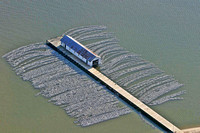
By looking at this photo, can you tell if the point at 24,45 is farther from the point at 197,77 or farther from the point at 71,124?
the point at 197,77

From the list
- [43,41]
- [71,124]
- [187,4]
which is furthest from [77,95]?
[187,4]

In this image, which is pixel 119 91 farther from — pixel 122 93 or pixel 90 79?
pixel 90 79

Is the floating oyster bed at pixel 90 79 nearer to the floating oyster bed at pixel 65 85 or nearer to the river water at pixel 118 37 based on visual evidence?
the floating oyster bed at pixel 65 85

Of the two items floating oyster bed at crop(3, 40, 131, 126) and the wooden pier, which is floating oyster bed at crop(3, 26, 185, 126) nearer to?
floating oyster bed at crop(3, 40, 131, 126)

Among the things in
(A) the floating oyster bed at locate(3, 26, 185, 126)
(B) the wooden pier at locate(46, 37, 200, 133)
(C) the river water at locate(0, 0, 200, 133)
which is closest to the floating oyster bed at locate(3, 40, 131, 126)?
(A) the floating oyster bed at locate(3, 26, 185, 126)

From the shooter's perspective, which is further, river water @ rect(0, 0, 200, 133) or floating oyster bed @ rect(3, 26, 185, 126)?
floating oyster bed @ rect(3, 26, 185, 126)

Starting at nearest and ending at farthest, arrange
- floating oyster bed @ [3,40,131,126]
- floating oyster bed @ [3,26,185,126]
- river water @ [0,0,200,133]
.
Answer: river water @ [0,0,200,133]
floating oyster bed @ [3,40,131,126]
floating oyster bed @ [3,26,185,126]
